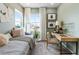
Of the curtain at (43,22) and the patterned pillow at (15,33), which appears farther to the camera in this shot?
the patterned pillow at (15,33)

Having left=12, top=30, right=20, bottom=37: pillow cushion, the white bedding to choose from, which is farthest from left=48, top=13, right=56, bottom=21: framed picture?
left=12, top=30, right=20, bottom=37: pillow cushion

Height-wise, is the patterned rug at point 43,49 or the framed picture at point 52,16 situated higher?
the framed picture at point 52,16

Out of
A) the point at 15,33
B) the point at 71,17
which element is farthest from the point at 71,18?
the point at 15,33

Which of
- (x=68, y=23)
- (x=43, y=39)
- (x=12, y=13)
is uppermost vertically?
(x=12, y=13)

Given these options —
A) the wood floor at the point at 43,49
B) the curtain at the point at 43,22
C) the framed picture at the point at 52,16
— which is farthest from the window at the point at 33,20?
the wood floor at the point at 43,49

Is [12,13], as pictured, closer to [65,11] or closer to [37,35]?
[37,35]

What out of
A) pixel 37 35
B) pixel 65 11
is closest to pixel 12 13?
pixel 37 35

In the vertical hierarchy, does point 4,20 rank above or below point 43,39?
above

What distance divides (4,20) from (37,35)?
0.93 meters

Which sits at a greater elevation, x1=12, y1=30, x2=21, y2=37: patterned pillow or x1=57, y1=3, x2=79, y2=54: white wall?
x1=57, y1=3, x2=79, y2=54: white wall

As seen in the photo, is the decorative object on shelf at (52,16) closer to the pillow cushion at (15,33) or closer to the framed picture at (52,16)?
the framed picture at (52,16)

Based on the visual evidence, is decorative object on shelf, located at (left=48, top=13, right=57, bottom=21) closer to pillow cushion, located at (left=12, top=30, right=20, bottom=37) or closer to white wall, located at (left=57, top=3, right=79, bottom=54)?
white wall, located at (left=57, top=3, right=79, bottom=54)

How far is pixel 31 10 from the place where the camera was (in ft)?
8.97

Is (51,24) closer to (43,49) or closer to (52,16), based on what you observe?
(52,16)
